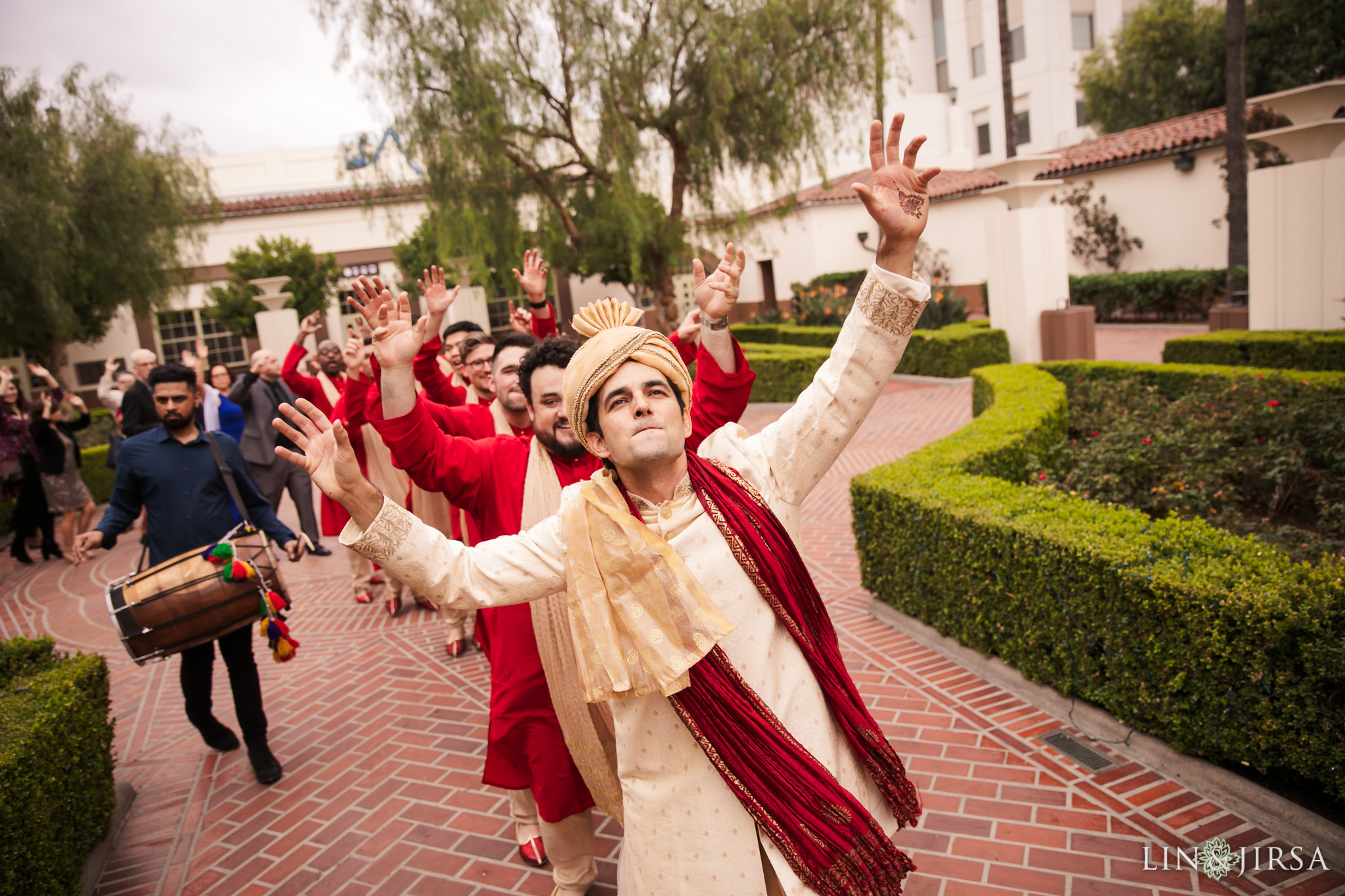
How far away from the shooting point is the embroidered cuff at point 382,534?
1972 mm

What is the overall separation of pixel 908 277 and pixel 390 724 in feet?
13.6

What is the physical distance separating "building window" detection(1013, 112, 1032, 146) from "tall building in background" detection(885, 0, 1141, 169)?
4 centimetres

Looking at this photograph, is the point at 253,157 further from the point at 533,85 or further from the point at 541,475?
the point at 541,475

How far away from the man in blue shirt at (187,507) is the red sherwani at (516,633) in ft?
5.65

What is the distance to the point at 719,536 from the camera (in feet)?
6.93

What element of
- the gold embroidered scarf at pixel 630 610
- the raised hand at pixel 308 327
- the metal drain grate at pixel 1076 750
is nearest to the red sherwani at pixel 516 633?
the gold embroidered scarf at pixel 630 610

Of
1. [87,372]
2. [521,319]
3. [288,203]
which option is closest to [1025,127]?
[288,203]

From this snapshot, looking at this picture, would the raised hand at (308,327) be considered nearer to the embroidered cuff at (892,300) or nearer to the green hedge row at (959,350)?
the embroidered cuff at (892,300)

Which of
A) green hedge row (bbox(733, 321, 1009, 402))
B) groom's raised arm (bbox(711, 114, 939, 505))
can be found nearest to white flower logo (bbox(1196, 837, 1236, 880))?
groom's raised arm (bbox(711, 114, 939, 505))

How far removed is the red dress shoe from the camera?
348 centimetres

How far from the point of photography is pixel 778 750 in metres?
2.02

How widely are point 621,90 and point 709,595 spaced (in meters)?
14.7

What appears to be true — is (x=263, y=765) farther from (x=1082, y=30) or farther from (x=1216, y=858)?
(x=1082, y=30)

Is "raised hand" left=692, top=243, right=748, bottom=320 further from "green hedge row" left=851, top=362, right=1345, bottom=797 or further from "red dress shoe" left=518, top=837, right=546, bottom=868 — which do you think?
"red dress shoe" left=518, top=837, right=546, bottom=868
